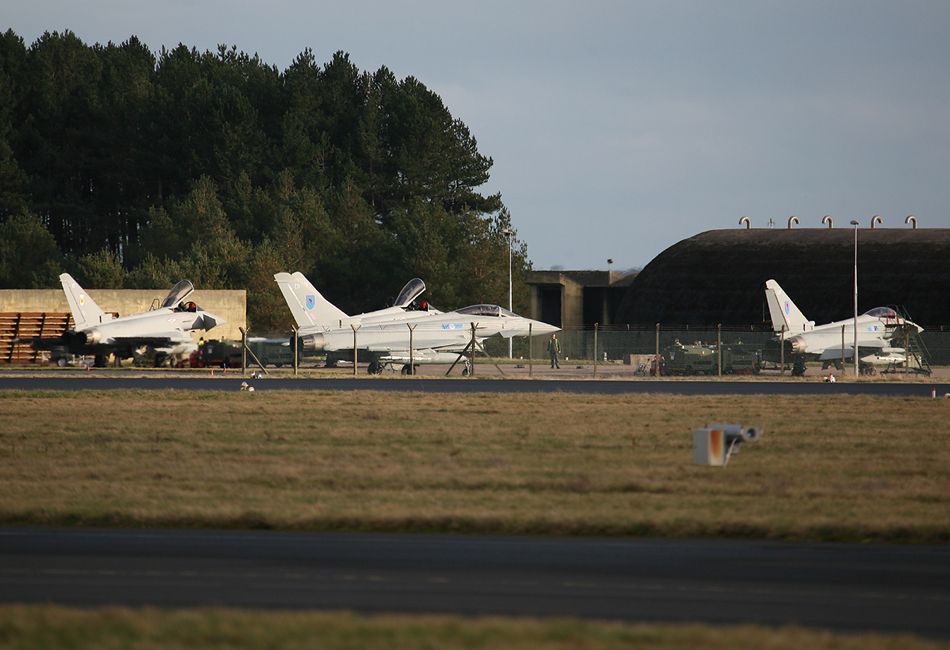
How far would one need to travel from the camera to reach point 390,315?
54.6 m

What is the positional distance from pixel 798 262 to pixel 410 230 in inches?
969

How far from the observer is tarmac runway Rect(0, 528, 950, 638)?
10773mm

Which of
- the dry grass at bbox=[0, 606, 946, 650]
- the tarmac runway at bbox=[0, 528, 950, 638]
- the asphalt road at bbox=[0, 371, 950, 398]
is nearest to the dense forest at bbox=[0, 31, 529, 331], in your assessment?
the asphalt road at bbox=[0, 371, 950, 398]

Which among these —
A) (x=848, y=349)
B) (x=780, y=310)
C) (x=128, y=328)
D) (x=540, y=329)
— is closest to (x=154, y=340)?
(x=128, y=328)

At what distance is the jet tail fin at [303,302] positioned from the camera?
2191 inches

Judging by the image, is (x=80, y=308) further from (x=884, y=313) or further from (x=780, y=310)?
(x=884, y=313)

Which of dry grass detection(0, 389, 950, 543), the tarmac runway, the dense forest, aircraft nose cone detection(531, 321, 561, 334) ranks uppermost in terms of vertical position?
the dense forest

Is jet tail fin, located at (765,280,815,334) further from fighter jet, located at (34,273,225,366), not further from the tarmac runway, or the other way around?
the tarmac runway

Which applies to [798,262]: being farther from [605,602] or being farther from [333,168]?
[605,602]

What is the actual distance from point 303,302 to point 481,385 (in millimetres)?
15631

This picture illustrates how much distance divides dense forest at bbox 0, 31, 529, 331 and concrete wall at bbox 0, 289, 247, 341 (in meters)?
14.5

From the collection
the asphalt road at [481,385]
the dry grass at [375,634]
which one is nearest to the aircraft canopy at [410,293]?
the asphalt road at [481,385]

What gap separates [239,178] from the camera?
313 ft

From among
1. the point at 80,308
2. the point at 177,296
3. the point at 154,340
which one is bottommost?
the point at 154,340
